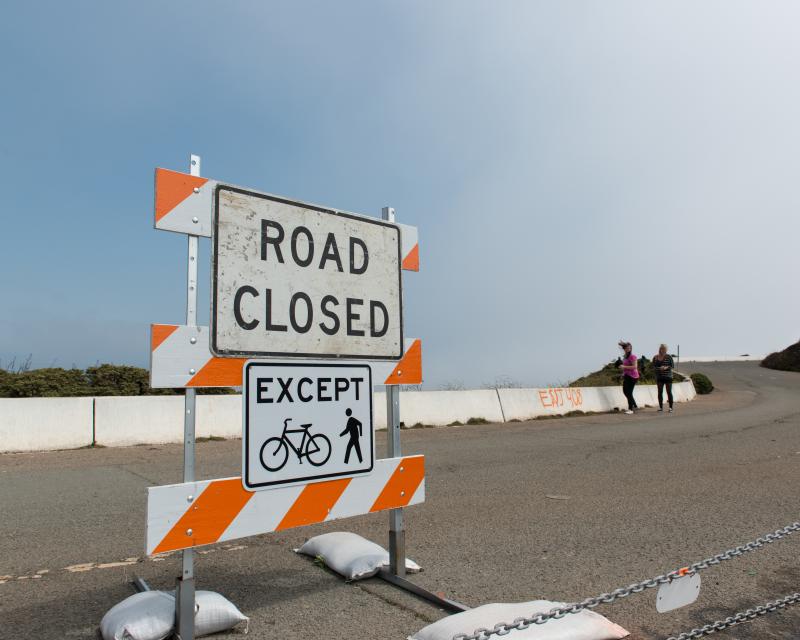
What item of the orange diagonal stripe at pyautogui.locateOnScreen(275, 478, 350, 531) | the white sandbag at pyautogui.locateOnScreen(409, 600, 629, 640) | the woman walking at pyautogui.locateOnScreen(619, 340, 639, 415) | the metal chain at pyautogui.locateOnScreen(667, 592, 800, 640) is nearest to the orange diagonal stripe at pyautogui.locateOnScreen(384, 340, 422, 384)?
the orange diagonal stripe at pyautogui.locateOnScreen(275, 478, 350, 531)

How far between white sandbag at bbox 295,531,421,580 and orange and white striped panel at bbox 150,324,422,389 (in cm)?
149

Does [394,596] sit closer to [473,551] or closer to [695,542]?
[473,551]

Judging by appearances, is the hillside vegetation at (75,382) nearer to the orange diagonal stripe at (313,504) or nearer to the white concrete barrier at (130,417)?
the white concrete barrier at (130,417)

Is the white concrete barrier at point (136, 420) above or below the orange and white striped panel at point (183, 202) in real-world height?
below

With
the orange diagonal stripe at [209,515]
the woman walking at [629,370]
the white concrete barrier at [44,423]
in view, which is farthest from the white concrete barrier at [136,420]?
the woman walking at [629,370]

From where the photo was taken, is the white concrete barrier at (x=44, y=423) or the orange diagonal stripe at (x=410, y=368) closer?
the orange diagonal stripe at (x=410, y=368)

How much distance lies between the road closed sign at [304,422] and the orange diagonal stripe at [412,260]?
2.56 feet

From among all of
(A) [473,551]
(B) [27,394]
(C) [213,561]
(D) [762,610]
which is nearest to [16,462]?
(B) [27,394]

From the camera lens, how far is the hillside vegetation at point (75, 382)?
12.9 m

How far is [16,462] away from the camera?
9055 millimetres

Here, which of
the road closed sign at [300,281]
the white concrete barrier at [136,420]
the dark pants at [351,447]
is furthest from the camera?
the white concrete barrier at [136,420]

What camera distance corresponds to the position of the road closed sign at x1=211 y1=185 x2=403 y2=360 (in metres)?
3.09

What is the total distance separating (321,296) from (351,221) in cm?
53

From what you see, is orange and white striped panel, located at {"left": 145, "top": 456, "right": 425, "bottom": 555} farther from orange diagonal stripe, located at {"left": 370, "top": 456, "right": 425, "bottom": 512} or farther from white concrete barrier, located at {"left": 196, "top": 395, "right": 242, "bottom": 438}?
white concrete barrier, located at {"left": 196, "top": 395, "right": 242, "bottom": 438}
